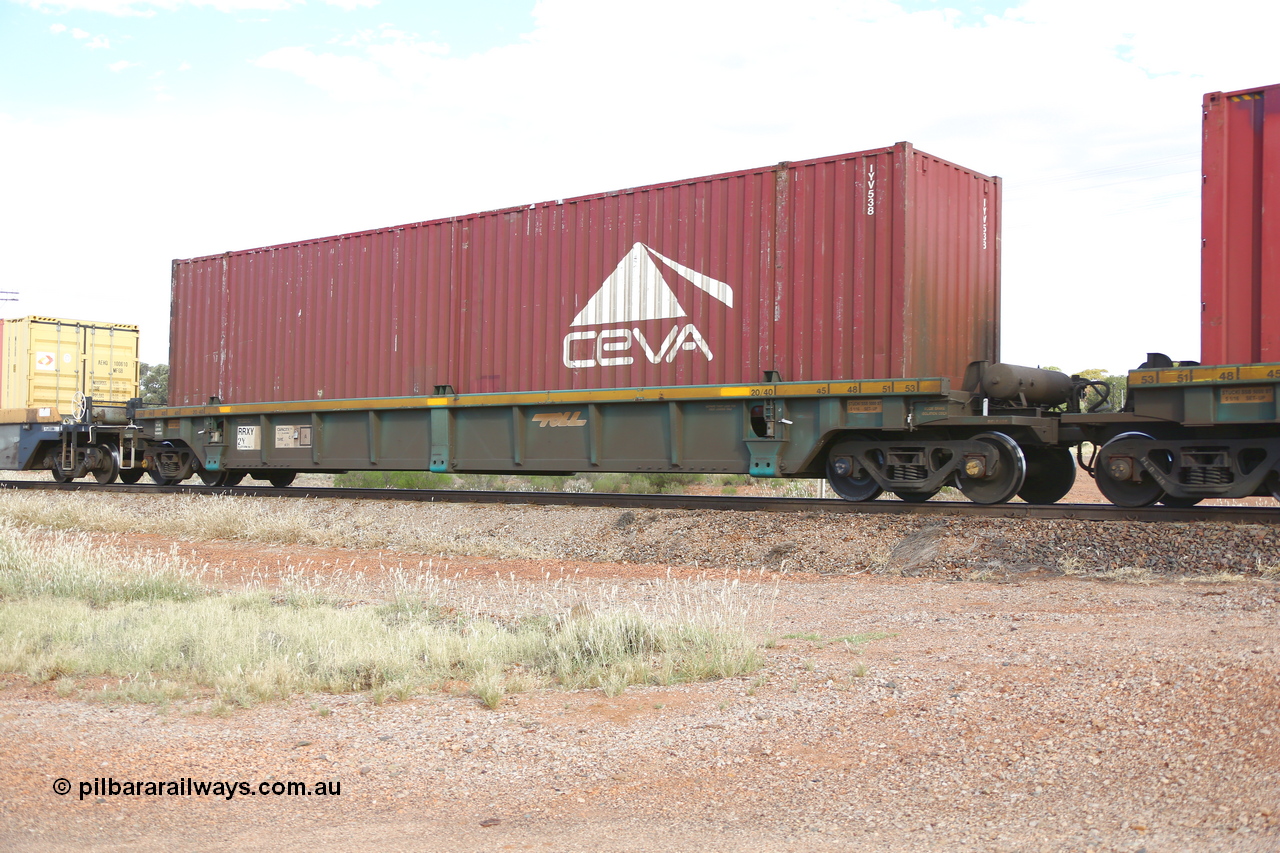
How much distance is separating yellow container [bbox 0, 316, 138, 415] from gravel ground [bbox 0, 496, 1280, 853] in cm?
1710

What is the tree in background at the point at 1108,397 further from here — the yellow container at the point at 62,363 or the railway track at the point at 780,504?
the yellow container at the point at 62,363

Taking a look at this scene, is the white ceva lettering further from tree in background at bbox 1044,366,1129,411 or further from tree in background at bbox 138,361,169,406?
tree in background at bbox 138,361,169,406

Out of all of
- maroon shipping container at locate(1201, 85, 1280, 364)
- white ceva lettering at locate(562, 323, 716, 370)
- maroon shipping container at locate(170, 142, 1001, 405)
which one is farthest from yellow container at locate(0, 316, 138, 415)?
maroon shipping container at locate(1201, 85, 1280, 364)

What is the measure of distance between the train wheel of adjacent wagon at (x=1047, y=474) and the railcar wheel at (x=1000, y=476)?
1.14 meters

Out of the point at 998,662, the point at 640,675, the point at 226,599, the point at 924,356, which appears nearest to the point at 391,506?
the point at 226,599

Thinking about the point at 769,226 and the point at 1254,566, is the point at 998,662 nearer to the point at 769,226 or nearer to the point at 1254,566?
the point at 1254,566

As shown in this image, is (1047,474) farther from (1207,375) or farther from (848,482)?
(1207,375)

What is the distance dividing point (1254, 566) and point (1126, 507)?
5.17 feet

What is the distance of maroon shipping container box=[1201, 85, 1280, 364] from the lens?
8.22 meters

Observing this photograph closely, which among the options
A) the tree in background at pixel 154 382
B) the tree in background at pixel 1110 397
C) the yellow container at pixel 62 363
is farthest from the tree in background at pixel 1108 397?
the tree in background at pixel 154 382

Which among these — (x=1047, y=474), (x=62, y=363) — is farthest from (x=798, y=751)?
(x=62, y=363)

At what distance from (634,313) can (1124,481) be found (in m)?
5.73

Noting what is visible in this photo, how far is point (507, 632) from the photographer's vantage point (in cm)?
638

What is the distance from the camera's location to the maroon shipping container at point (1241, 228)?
8.22 metres
